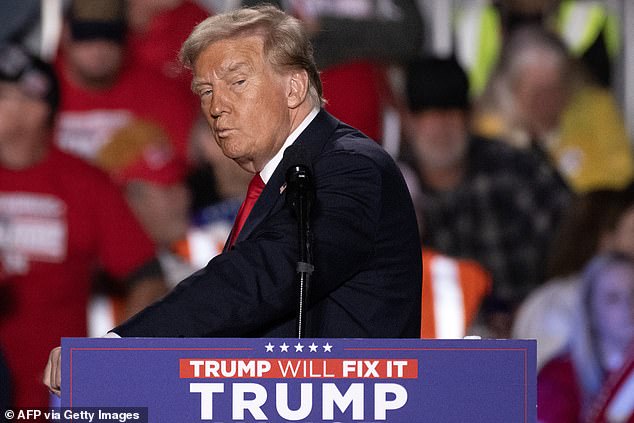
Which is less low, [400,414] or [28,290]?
[28,290]

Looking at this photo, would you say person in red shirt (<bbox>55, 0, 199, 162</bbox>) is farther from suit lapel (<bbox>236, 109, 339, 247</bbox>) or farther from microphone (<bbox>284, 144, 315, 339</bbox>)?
microphone (<bbox>284, 144, 315, 339</bbox>)

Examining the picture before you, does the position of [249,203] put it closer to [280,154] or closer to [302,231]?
[280,154]

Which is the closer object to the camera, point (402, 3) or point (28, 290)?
point (28, 290)

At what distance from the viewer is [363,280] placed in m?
2.15

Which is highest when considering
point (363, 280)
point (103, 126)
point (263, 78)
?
point (103, 126)

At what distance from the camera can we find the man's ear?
2305 mm

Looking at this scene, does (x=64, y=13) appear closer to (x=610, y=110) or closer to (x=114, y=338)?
(x=610, y=110)

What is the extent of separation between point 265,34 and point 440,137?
391 cm

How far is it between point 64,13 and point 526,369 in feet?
14.4

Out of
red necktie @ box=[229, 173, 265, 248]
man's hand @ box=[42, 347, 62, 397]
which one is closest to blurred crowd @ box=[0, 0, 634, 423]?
red necktie @ box=[229, 173, 265, 248]

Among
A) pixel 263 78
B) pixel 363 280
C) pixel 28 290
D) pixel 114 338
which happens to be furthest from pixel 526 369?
pixel 28 290

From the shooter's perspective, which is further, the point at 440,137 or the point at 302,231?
the point at 440,137

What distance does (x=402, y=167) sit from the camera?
5957 millimetres

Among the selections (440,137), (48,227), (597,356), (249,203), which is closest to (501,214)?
(440,137)
